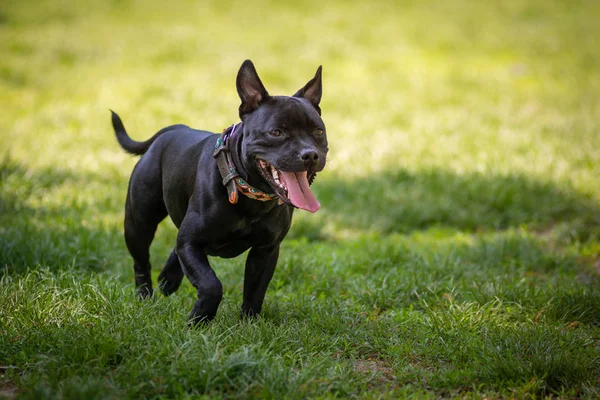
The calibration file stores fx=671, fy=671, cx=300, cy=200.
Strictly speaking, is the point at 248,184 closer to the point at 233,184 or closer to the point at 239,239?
the point at 233,184

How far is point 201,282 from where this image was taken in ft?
12.4

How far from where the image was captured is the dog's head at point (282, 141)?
3.62m

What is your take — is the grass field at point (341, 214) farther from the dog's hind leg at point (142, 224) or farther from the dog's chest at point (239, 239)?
the dog's chest at point (239, 239)

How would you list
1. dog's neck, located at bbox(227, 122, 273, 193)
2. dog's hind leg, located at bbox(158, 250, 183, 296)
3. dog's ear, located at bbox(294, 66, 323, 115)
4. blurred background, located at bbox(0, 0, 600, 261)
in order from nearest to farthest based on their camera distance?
dog's neck, located at bbox(227, 122, 273, 193), dog's ear, located at bbox(294, 66, 323, 115), dog's hind leg, located at bbox(158, 250, 183, 296), blurred background, located at bbox(0, 0, 600, 261)

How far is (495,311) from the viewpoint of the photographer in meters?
4.51

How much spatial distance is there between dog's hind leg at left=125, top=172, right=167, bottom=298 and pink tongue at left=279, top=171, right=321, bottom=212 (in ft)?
4.24

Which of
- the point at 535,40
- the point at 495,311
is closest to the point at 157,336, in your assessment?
the point at 495,311

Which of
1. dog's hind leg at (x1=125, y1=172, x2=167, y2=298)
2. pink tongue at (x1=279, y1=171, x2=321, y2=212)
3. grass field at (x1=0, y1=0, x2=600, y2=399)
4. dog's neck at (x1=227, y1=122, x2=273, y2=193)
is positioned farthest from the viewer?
dog's hind leg at (x1=125, y1=172, x2=167, y2=298)

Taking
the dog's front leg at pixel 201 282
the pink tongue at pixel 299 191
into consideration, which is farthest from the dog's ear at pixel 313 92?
the dog's front leg at pixel 201 282

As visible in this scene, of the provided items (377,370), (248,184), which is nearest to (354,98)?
(248,184)

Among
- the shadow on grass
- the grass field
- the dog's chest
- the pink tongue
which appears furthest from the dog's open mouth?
the shadow on grass

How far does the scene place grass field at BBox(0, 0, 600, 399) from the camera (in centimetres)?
346

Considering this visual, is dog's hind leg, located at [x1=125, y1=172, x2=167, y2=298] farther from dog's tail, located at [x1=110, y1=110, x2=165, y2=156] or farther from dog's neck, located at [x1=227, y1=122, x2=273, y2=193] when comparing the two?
dog's neck, located at [x1=227, y1=122, x2=273, y2=193]

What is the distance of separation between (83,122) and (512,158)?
21.9 ft
